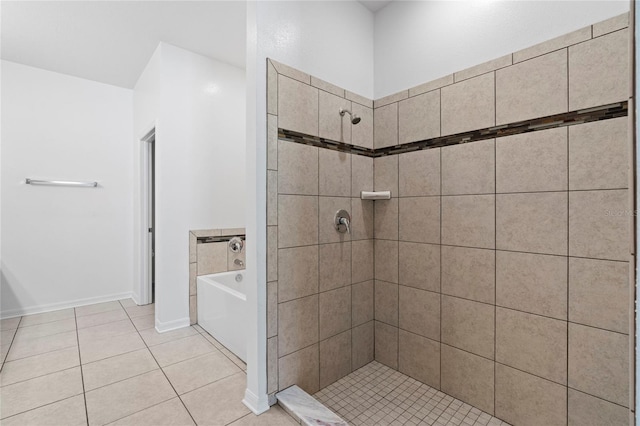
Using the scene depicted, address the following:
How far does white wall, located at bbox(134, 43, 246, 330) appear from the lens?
2.67 m

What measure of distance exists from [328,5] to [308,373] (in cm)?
225

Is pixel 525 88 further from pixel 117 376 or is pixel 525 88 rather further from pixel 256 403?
pixel 117 376

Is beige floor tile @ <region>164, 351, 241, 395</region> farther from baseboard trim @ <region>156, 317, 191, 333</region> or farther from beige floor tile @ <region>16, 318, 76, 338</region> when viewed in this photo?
beige floor tile @ <region>16, 318, 76, 338</region>

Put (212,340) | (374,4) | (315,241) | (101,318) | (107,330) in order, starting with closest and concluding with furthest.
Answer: (315,241) → (374,4) → (212,340) → (107,330) → (101,318)

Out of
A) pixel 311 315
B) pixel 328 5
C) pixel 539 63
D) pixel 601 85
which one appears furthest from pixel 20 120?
pixel 601 85

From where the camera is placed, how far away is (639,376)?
1.40ft

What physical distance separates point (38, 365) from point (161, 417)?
1.16 metres

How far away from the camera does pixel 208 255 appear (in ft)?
9.59

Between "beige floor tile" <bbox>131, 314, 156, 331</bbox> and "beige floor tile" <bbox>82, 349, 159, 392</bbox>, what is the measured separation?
0.52 m

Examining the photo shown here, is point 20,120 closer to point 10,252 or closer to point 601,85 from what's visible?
point 10,252

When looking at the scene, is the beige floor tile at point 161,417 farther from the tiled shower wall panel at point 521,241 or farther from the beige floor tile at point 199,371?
the tiled shower wall panel at point 521,241

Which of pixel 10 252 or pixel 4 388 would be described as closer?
pixel 4 388

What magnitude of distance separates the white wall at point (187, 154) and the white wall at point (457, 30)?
5.21 ft

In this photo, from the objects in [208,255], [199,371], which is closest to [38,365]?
[199,371]
